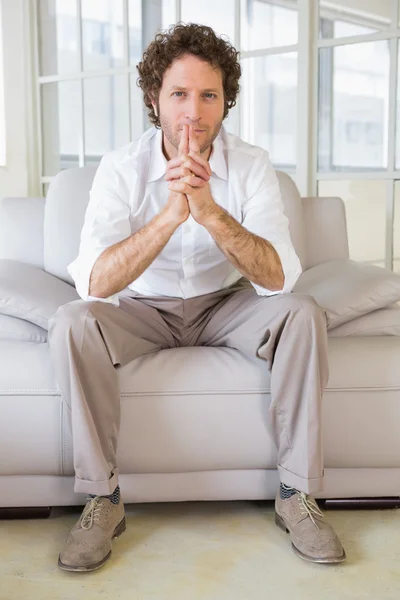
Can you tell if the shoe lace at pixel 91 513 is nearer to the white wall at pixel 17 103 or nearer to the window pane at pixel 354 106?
the window pane at pixel 354 106

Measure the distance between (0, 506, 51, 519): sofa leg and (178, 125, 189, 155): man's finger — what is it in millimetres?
879

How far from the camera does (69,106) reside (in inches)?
141

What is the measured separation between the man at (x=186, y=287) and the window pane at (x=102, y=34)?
5.23 ft

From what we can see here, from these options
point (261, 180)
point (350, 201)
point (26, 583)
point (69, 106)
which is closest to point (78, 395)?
point (26, 583)

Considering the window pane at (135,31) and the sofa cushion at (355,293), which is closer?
the sofa cushion at (355,293)

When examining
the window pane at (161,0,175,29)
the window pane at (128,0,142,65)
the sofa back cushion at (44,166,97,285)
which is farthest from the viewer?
the window pane at (128,0,142,65)

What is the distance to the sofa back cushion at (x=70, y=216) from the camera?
208cm

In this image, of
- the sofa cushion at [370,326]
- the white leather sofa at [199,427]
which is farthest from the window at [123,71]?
the white leather sofa at [199,427]

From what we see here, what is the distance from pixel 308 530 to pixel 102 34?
8.85ft

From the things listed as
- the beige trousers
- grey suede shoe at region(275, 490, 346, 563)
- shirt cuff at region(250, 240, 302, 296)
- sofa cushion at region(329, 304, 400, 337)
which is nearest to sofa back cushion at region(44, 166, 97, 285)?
the beige trousers

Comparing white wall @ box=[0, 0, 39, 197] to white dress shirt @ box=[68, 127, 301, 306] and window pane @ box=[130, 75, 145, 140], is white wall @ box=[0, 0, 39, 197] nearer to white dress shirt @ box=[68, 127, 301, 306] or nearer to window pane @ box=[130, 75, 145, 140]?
window pane @ box=[130, 75, 145, 140]

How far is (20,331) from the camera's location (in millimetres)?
1756

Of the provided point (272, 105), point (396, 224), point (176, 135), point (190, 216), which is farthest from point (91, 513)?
point (272, 105)

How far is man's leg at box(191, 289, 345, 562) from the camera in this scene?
1.50m
